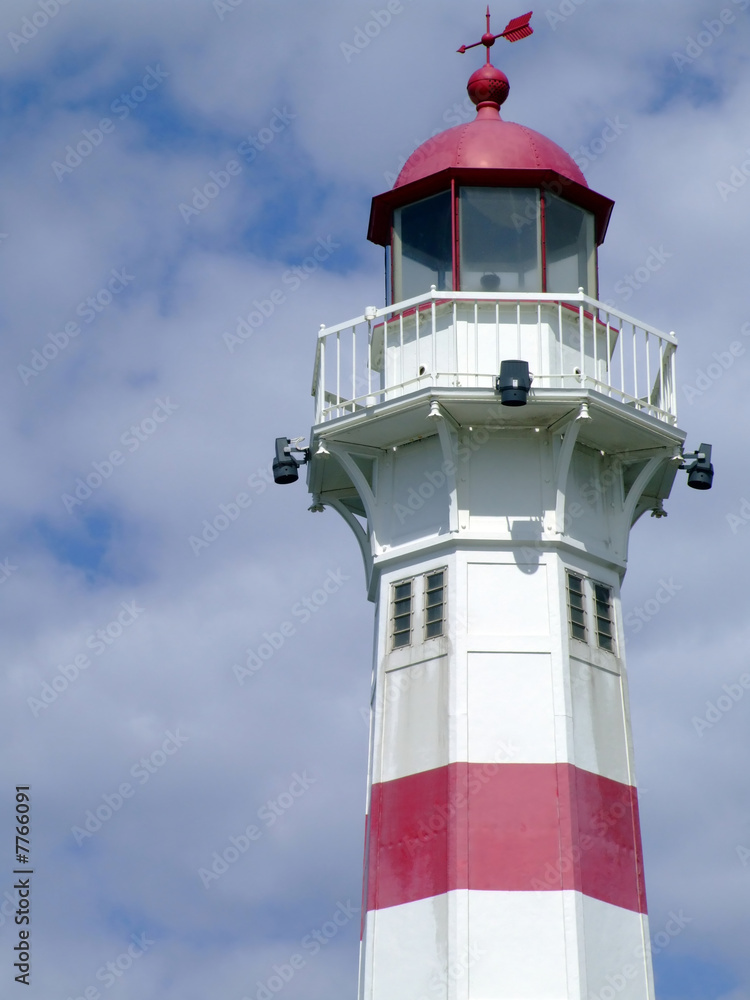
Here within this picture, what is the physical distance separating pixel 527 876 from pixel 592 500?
20.1 feet

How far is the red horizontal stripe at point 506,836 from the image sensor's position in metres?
28.7

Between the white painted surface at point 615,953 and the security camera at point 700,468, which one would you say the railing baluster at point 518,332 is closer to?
the security camera at point 700,468

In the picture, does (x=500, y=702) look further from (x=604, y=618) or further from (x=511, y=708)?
(x=604, y=618)

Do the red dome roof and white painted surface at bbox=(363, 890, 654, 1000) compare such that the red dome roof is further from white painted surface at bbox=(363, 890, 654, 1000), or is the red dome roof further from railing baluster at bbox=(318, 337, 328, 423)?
white painted surface at bbox=(363, 890, 654, 1000)

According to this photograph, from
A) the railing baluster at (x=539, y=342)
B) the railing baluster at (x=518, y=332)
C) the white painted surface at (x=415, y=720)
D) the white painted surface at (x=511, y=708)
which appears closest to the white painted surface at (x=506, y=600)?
the white painted surface at (x=511, y=708)

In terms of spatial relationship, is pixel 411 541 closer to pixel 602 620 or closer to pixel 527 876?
pixel 602 620

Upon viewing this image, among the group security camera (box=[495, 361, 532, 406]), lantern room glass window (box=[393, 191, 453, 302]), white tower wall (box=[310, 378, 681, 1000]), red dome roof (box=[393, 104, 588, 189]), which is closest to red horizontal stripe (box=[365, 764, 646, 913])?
white tower wall (box=[310, 378, 681, 1000])

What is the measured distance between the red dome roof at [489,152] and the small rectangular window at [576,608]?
21.9ft

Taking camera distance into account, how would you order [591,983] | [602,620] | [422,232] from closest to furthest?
[591,983] → [602,620] → [422,232]

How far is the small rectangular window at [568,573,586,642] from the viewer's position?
1199 inches

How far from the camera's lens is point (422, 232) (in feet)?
109

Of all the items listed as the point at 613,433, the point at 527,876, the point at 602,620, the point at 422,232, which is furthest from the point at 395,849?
the point at 422,232

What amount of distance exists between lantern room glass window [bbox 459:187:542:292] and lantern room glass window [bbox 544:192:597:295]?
0.32 m

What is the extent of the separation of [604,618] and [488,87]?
9295 mm
